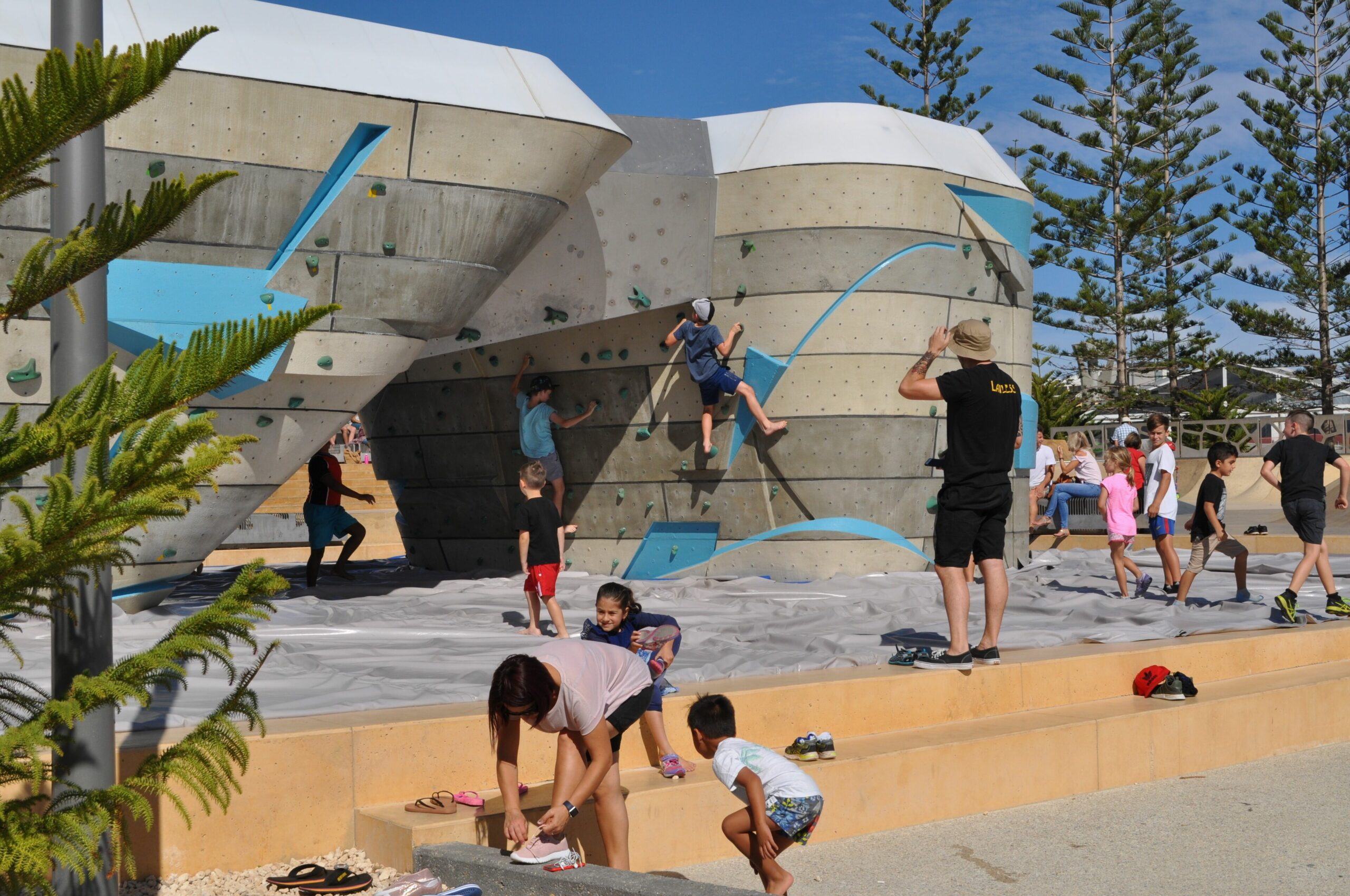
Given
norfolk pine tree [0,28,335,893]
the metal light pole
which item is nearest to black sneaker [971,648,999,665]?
norfolk pine tree [0,28,335,893]

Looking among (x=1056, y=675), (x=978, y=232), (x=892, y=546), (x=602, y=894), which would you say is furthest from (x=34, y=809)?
(x=978, y=232)

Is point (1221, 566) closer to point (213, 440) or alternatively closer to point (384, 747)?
point (384, 747)

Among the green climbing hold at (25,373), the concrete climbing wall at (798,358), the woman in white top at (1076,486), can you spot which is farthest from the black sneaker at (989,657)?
the woman in white top at (1076,486)

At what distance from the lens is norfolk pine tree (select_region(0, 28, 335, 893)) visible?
2932mm

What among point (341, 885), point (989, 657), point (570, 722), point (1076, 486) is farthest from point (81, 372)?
point (1076, 486)

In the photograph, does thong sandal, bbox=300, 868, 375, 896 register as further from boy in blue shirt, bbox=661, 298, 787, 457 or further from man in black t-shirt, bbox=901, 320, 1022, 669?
boy in blue shirt, bbox=661, 298, 787, 457

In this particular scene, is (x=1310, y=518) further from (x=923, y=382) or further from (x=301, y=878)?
(x=301, y=878)

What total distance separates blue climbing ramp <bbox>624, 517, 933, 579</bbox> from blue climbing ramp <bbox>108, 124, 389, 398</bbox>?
4.26 m

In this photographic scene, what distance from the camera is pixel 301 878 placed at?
186 inches

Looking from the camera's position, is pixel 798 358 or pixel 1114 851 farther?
pixel 798 358

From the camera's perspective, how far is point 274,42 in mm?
8078

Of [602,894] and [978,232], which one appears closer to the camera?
[602,894]

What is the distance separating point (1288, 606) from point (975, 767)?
3.89 metres

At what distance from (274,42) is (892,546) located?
255 inches
